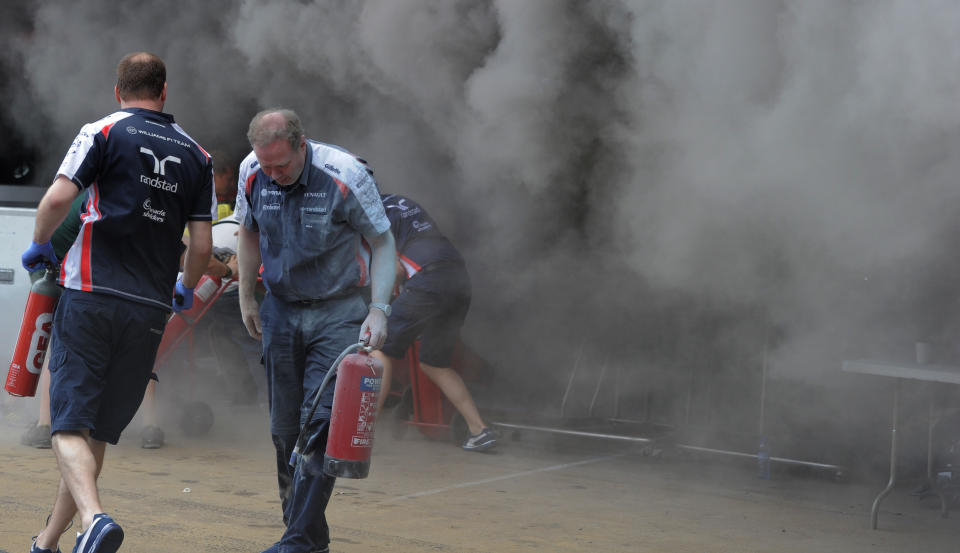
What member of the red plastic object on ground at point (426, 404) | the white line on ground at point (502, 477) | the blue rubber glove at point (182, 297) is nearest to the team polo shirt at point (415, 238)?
the red plastic object on ground at point (426, 404)

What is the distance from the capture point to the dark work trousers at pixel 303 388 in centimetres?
364

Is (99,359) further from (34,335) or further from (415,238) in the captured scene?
(415,238)

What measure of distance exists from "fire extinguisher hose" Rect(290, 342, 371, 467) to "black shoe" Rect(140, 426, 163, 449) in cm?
A: 277

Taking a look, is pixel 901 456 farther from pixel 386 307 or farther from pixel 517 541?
pixel 386 307

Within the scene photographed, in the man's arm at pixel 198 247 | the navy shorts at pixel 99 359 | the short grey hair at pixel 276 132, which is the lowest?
the navy shorts at pixel 99 359

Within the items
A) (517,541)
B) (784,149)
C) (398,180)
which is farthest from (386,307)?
(398,180)

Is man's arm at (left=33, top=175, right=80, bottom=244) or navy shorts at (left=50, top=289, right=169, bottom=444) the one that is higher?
man's arm at (left=33, top=175, right=80, bottom=244)

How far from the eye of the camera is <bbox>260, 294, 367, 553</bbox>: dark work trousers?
3.64 m

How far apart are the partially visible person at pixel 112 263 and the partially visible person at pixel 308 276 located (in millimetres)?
334

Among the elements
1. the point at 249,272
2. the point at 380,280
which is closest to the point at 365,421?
the point at 380,280

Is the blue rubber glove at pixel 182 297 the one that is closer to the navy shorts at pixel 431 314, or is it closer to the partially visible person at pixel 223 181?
the navy shorts at pixel 431 314

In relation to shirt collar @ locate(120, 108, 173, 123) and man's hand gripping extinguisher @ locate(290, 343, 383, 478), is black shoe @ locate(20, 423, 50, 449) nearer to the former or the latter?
shirt collar @ locate(120, 108, 173, 123)

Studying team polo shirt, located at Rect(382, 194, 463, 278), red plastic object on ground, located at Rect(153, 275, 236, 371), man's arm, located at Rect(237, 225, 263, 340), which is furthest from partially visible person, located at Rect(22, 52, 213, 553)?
red plastic object on ground, located at Rect(153, 275, 236, 371)

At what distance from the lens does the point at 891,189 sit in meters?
4.91
